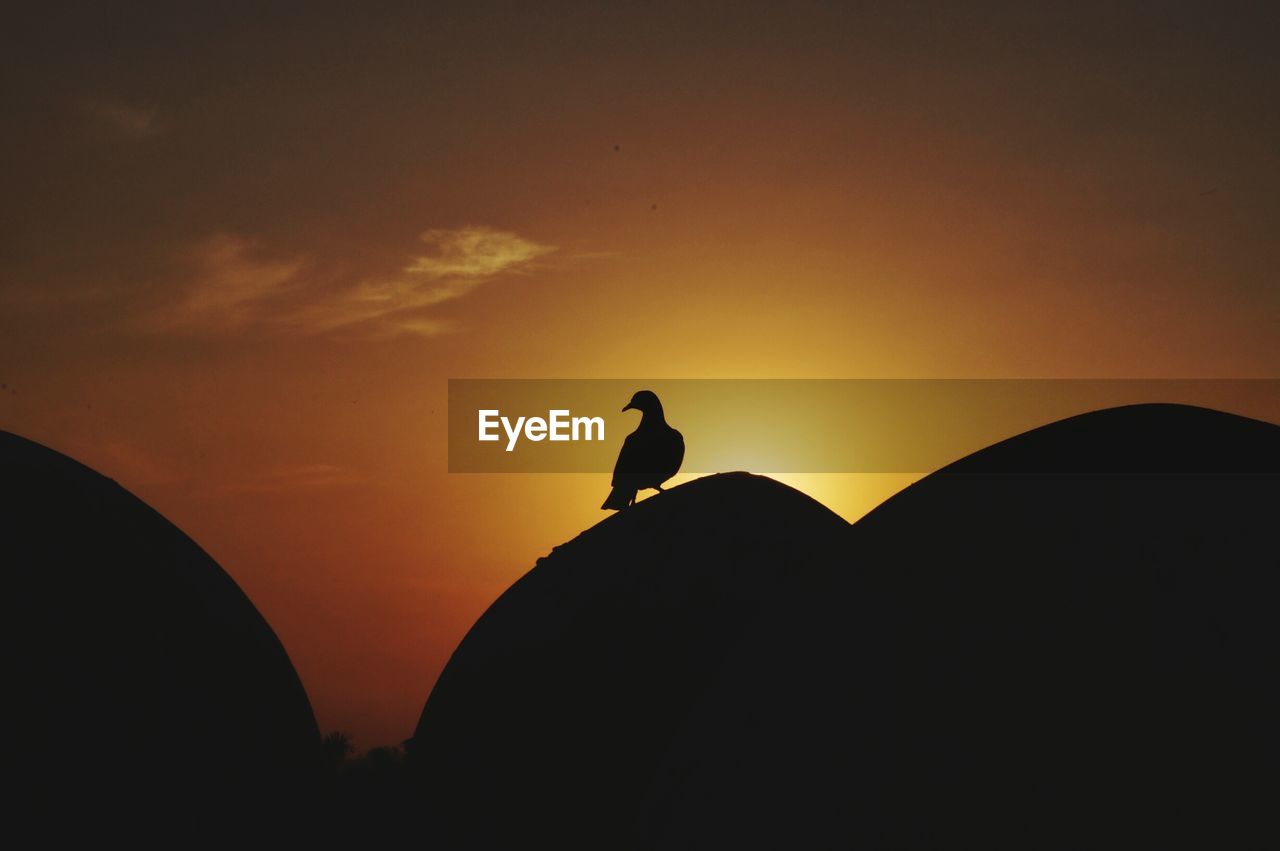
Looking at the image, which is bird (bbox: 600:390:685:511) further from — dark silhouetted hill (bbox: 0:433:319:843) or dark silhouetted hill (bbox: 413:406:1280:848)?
dark silhouetted hill (bbox: 413:406:1280:848)

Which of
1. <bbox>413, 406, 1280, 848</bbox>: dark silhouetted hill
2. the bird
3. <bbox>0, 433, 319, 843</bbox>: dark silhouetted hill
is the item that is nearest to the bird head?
the bird

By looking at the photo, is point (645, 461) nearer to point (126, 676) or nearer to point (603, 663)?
point (603, 663)

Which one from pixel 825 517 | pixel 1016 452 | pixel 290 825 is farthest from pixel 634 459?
pixel 1016 452

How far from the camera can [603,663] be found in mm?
13859


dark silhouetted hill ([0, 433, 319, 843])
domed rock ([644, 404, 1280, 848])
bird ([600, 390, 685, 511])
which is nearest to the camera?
domed rock ([644, 404, 1280, 848])

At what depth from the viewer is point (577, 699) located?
13844 mm

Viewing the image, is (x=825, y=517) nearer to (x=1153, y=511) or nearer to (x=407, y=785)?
(x=407, y=785)

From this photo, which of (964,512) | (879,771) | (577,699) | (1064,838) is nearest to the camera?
(1064,838)

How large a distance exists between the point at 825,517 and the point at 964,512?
305 inches

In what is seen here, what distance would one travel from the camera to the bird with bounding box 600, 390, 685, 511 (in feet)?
51.6

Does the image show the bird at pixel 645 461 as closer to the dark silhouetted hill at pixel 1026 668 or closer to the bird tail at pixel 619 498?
the bird tail at pixel 619 498

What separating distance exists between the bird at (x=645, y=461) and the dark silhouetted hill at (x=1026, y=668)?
7518 millimetres

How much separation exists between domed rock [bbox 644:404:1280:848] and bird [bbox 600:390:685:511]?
25.4 feet

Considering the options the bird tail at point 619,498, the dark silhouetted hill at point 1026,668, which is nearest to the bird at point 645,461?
the bird tail at point 619,498
